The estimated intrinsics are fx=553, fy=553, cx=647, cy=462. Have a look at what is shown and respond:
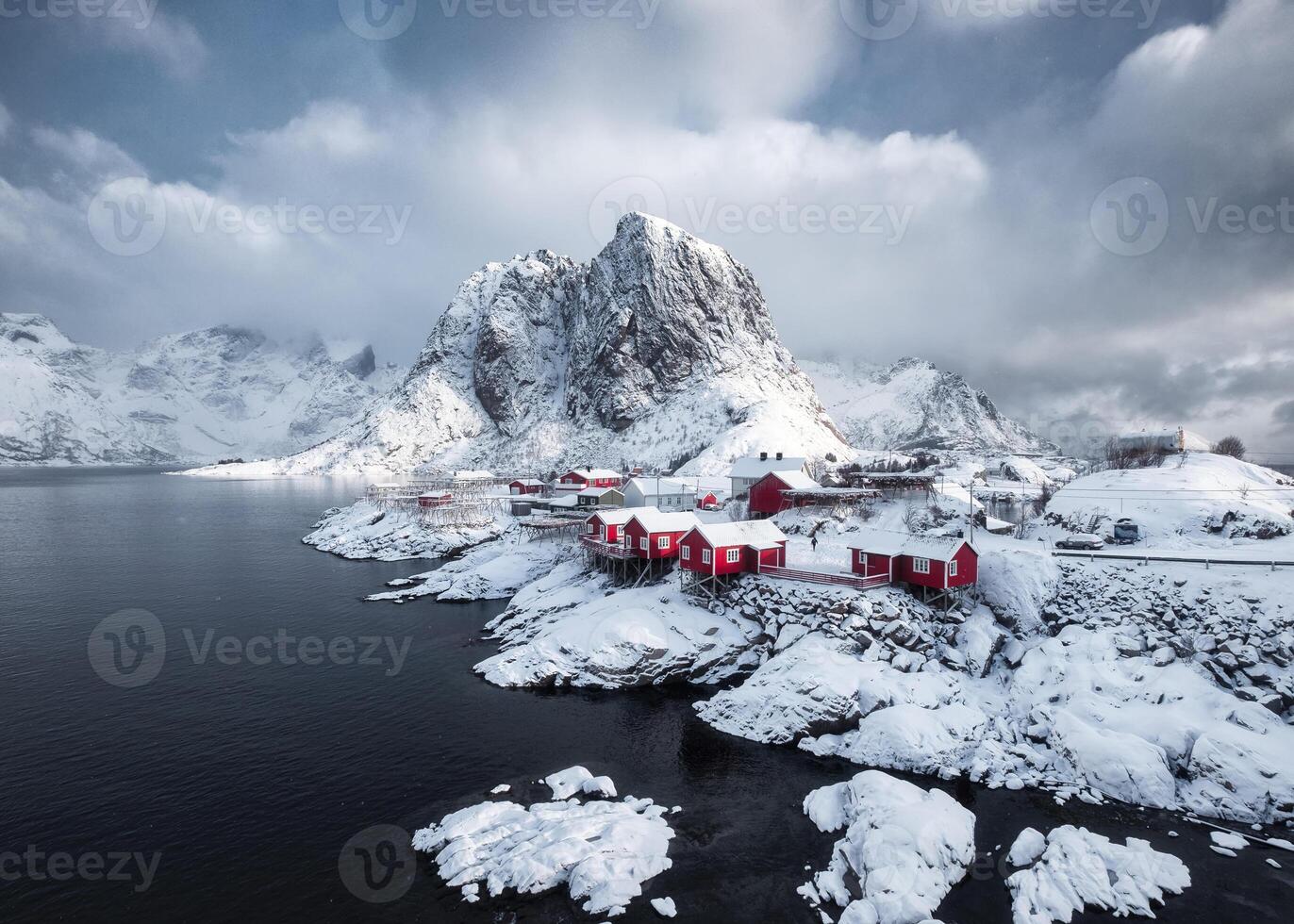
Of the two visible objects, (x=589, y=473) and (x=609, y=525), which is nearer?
(x=609, y=525)

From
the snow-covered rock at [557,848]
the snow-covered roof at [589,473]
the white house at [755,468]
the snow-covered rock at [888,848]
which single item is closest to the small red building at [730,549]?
the snow-covered rock at [888,848]

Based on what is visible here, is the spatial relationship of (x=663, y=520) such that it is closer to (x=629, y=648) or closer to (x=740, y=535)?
(x=740, y=535)

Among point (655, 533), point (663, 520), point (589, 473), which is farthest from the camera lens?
point (589, 473)

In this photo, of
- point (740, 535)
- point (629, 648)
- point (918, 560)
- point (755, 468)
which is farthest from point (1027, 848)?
point (755, 468)

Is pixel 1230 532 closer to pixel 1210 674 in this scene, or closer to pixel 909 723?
pixel 1210 674

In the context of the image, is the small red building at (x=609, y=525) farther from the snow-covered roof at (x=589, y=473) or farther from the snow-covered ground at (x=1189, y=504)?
the snow-covered roof at (x=589, y=473)
